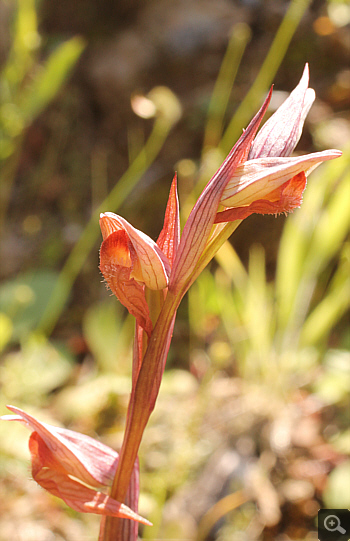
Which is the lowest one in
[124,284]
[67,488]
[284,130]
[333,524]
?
[333,524]

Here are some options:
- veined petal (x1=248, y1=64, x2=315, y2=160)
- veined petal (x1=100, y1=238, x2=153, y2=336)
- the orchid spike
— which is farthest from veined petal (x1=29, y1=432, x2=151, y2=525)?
veined petal (x1=248, y1=64, x2=315, y2=160)

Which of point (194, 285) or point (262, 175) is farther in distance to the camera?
point (194, 285)

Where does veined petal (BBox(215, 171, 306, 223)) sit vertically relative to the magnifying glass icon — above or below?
above

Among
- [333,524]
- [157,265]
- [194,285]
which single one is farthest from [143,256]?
[194,285]

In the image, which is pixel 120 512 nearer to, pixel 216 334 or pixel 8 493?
pixel 8 493

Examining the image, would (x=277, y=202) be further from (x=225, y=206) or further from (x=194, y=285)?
(x=194, y=285)

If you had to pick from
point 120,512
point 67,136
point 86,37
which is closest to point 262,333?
point 120,512

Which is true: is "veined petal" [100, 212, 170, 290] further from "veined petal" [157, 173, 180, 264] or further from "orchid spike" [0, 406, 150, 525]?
"orchid spike" [0, 406, 150, 525]

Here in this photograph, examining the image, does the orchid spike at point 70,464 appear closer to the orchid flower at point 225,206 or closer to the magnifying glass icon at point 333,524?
the orchid flower at point 225,206
